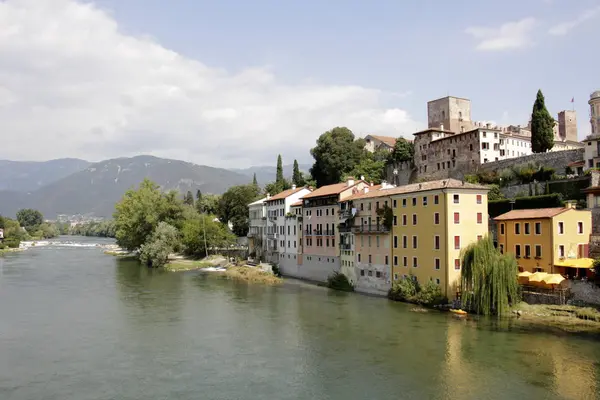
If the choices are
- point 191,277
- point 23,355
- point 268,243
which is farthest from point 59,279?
point 23,355

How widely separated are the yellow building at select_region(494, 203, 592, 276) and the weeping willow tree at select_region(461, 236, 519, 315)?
2.97 meters

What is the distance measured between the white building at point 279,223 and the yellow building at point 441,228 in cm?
2093

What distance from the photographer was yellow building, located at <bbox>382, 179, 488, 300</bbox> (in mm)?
38969

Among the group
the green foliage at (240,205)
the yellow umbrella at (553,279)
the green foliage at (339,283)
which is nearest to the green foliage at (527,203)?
the yellow umbrella at (553,279)

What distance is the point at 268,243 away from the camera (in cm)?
6888

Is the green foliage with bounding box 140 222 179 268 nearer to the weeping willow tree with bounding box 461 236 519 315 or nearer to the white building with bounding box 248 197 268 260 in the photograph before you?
the white building with bounding box 248 197 268 260

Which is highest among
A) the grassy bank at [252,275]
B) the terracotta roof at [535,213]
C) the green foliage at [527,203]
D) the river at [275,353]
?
the green foliage at [527,203]

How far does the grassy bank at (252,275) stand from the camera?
5785 centimetres

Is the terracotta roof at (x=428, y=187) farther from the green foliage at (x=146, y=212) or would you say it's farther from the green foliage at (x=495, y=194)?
the green foliage at (x=146, y=212)

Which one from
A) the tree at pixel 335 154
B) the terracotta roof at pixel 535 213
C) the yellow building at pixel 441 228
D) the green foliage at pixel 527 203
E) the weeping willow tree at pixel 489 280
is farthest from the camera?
the tree at pixel 335 154

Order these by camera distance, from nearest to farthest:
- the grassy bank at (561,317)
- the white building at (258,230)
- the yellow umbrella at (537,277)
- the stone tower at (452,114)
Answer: the grassy bank at (561,317) → the yellow umbrella at (537,277) → the white building at (258,230) → the stone tower at (452,114)

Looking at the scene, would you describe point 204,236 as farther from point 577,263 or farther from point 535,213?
point 577,263

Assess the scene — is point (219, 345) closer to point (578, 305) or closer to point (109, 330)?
point (109, 330)

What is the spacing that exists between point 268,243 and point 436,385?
46.4 metres
